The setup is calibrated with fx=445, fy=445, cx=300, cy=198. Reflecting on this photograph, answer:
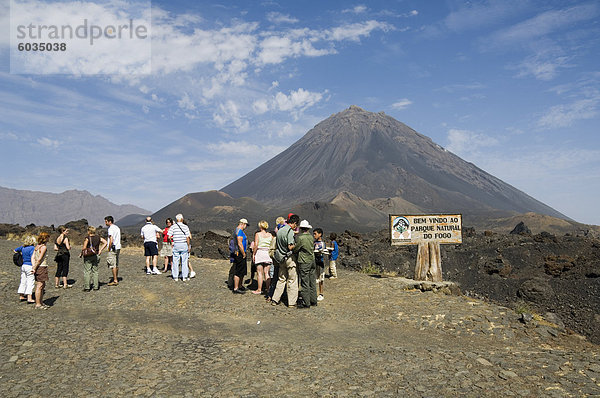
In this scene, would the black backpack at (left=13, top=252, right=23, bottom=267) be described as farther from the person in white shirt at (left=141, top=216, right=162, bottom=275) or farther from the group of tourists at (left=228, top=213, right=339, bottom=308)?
the group of tourists at (left=228, top=213, right=339, bottom=308)

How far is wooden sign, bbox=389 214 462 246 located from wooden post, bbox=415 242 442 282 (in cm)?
23

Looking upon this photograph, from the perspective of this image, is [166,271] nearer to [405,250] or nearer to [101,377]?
[101,377]

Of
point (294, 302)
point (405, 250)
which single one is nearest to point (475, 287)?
point (405, 250)

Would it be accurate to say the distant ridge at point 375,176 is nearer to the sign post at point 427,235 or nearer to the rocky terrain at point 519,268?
the rocky terrain at point 519,268

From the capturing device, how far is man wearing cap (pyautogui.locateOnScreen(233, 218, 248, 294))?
404 inches

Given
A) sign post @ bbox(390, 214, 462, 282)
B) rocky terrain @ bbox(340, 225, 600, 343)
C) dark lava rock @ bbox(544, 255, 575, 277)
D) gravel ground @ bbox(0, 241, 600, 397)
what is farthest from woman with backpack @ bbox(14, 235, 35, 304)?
dark lava rock @ bbox(544, 255, 575, 277)

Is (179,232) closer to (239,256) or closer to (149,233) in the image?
(149,233)

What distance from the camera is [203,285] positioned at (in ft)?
39.1

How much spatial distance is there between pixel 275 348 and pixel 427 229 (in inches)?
293

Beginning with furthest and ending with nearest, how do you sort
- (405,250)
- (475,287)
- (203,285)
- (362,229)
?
(362,229), (405,250), (475,287), (203,285)

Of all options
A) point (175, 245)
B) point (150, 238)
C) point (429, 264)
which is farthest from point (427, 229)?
point (150, 238)

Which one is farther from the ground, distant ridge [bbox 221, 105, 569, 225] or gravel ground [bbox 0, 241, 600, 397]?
distant ridge [bbox 221, 105, 569, 225]

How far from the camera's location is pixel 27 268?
8.68 meters

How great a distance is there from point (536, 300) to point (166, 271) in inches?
476
